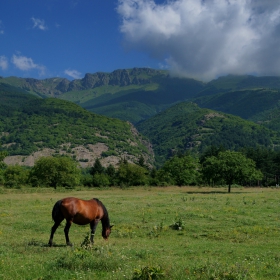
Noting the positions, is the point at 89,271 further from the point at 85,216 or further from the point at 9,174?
the point at 9,174

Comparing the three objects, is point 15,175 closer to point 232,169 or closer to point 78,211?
point 232,169

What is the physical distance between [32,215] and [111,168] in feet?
361

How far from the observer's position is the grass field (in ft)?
35.4

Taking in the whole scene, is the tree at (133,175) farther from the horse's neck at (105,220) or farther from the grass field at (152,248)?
the horse's neck at (105,220)

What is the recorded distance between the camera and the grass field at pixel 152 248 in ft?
35.4

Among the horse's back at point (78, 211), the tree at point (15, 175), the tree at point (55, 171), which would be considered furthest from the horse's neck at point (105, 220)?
the tree at point (15, 175)

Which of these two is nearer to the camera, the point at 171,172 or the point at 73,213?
the point at 73,213

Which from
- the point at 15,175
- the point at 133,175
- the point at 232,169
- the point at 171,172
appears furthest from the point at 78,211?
the point at 15,175

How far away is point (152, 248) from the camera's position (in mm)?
16141

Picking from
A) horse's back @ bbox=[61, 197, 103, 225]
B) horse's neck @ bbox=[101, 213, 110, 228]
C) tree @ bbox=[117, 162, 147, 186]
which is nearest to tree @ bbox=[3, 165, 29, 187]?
tree @ bbox=[117, 162, 147, 186]

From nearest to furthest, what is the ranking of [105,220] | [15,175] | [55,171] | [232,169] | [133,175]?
1. [105,220]
2. [232,169]
3. [55,171]
4. [133,175]
5. [15,175]

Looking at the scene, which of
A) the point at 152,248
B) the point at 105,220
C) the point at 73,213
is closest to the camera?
the point at 152,248

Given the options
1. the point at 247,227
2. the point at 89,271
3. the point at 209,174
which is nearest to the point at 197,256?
the point at 89,271

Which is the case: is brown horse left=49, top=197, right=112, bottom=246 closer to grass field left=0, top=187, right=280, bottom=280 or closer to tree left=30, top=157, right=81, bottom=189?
grass field left=0, top=187, right=280, bottom=280
